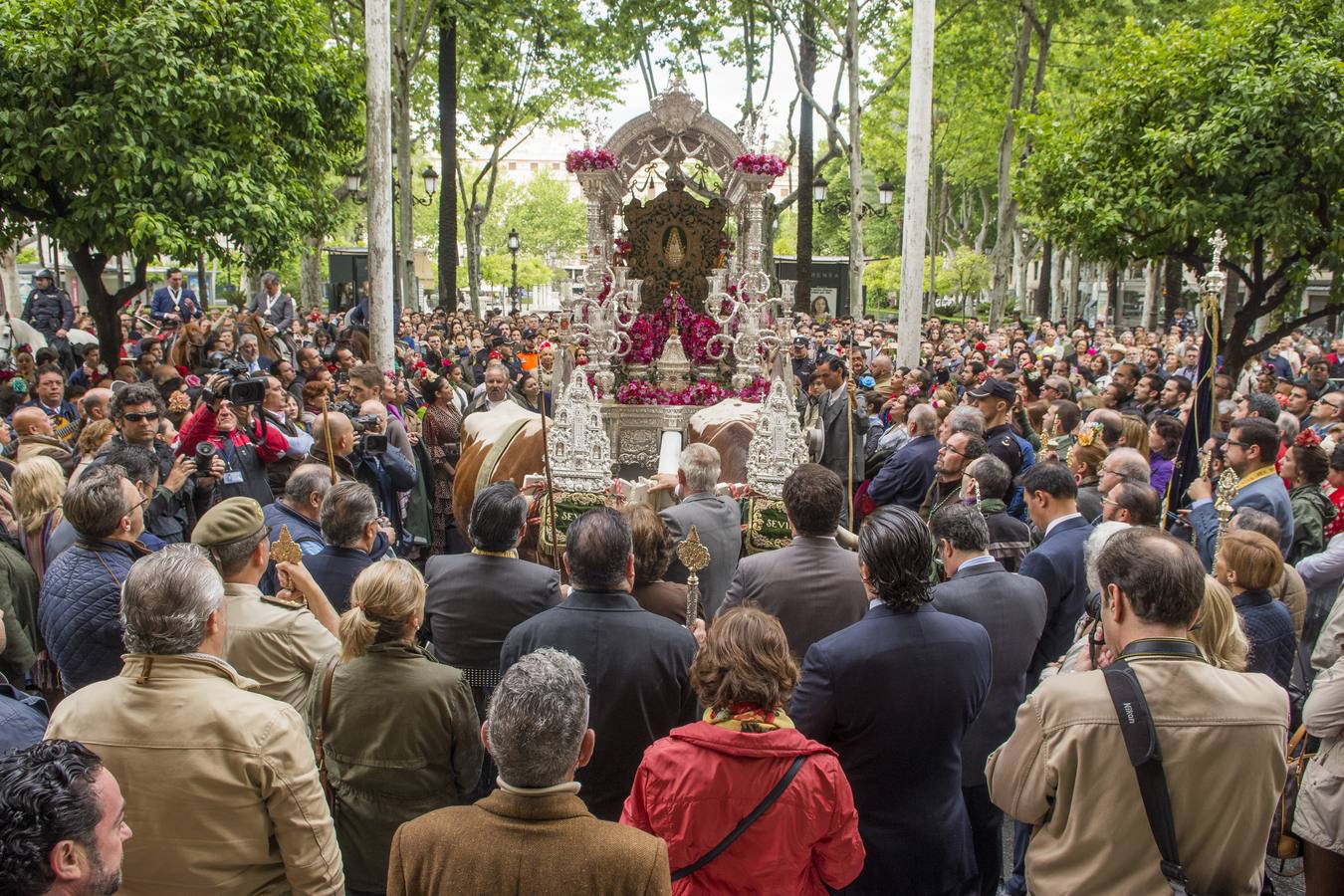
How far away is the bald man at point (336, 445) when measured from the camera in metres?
6.91

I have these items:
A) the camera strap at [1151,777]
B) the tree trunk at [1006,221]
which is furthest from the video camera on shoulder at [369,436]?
the tree trunk at [1006,221]

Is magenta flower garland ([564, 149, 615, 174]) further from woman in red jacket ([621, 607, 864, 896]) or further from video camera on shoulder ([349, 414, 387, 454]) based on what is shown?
woman in red jacket ([621, 607, 864, 896])

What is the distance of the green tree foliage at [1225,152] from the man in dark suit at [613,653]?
30.6ft

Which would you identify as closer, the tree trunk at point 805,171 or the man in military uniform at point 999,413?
the man in military uniform at point 999,413

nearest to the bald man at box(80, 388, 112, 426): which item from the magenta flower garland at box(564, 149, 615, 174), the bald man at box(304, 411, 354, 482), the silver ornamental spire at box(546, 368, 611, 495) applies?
the bald man at box(304, 411, 354, 482)

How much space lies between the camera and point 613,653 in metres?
3.73

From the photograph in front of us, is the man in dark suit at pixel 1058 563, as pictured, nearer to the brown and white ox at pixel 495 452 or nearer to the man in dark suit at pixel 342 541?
the man in dark suit at pixel 342 541

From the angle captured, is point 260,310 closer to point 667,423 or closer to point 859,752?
point 667,423

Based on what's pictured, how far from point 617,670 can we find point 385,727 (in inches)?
31.0

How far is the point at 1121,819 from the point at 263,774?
2285 mm

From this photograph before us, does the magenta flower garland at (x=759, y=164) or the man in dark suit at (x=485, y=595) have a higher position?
the magenta flower garland at (x=759, y=164)

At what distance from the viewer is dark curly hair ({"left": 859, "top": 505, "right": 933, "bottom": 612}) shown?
3.59 metres

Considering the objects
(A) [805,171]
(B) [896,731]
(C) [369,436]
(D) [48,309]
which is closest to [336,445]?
(C) [369,436]

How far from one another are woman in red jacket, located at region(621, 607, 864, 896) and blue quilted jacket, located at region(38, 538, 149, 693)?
2.38 metres
